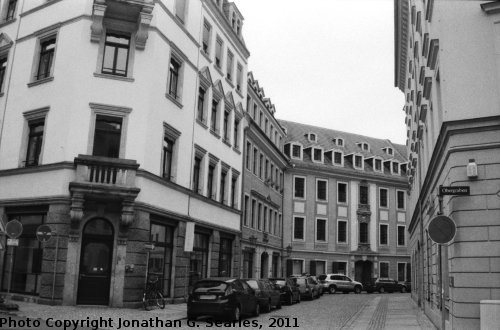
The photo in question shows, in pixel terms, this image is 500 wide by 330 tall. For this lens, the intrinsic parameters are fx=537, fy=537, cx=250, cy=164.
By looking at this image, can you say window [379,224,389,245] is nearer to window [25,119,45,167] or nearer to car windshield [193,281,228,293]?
car windshield [193,281,228,293]

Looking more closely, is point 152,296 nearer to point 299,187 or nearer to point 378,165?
point 299,187

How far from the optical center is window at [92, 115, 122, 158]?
21.2 meters

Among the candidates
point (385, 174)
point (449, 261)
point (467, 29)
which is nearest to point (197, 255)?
point (449, 261)

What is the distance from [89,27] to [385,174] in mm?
45229

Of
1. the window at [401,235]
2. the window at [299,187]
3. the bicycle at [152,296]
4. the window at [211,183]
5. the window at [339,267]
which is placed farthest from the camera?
the window at [401,235]

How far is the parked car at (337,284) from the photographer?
154ft

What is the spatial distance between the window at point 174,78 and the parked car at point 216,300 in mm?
9661

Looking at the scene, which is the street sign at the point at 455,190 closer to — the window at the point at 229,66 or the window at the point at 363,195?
the window at the point at 229,66

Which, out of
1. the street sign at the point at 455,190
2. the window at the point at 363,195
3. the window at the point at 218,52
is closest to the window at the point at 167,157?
the window at the point at 218,52

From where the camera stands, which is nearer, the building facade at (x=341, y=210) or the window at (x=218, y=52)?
the window at (x=218, y=52)

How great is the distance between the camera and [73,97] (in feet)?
69.4

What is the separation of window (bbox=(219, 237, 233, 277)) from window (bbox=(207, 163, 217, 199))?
2721 millimetres

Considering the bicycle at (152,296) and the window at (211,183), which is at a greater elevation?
the window at (211,183)

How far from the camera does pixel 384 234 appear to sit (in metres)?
57.9
